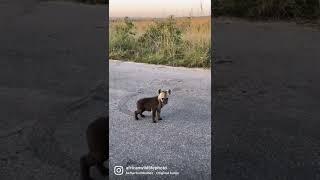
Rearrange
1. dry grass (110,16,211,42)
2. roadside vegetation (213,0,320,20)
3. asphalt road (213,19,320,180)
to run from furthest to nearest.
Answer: roadside vegetation (213,0,320,20) → asphalt road (213,19,320,180) → dry grass (110,16,211,42)

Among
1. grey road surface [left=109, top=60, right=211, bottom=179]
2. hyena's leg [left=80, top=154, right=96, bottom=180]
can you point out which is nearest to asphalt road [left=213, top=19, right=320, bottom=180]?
grey road surface [left=109, top=60, right=211, bottom=179]

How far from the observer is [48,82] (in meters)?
2.94

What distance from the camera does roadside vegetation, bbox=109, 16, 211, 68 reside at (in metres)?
2.39

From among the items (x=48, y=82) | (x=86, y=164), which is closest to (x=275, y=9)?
(x=48, y=82)

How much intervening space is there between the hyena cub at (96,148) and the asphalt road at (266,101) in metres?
0.48

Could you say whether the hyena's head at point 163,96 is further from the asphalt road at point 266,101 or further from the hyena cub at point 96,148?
the asphalt road at point 266,101

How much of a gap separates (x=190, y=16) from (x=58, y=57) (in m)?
0.88

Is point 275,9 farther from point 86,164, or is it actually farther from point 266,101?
point 86,164

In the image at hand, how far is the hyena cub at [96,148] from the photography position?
2.39m

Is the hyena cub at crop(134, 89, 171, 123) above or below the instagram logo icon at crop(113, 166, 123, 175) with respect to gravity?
above

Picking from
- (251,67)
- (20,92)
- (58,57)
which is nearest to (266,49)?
(251,67)

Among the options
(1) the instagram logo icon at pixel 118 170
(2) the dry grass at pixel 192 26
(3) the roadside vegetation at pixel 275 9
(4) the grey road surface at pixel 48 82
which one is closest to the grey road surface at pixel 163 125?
(1) the instagram logo icon at pixel 118 170

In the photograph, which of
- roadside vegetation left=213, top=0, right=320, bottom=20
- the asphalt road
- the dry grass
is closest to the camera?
the dry grass

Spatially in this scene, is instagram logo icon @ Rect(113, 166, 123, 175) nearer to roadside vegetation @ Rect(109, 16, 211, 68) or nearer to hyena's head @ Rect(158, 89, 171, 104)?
hyena's head @ Rect(158, 89, 171, 104)
